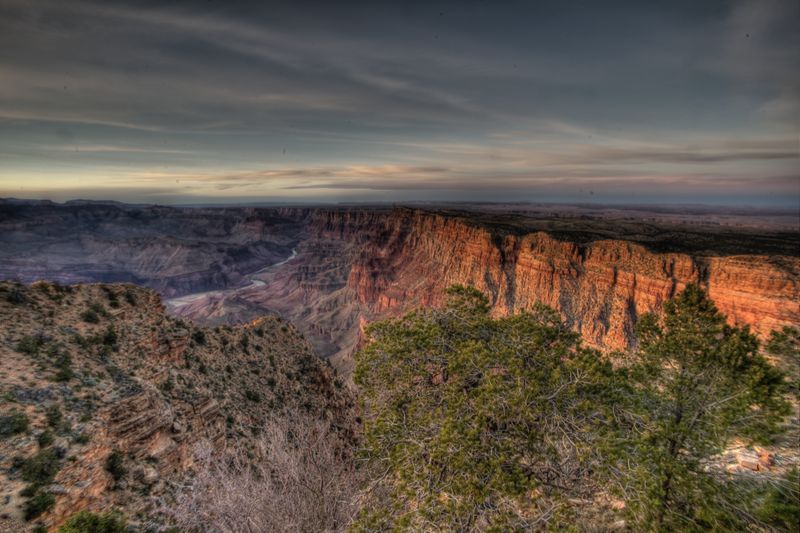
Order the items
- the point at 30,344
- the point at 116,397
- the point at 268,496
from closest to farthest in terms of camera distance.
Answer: the point at 268,496, the point at 116,397, the point at 30,344

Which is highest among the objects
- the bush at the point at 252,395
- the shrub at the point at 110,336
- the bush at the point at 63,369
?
the shrub at the point at 110,336

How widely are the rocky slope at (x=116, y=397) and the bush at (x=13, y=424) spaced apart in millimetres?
28

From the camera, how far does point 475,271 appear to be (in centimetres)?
6856

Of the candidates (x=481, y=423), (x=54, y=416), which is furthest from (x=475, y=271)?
(x=54, y=416)

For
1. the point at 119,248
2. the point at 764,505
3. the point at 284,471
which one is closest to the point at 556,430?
the point at 764,505

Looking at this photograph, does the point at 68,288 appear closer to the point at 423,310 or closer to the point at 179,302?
the point at 423,310

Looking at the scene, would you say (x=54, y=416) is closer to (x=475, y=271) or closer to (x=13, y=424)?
(x=13, y=424)

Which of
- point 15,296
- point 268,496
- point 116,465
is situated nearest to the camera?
point 268,496

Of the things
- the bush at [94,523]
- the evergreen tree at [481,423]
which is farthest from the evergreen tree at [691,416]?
the bush at [94,523]

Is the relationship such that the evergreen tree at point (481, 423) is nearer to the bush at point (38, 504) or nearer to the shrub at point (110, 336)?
the bush at point (38, 504)

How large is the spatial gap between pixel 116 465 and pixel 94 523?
3016 millimetres

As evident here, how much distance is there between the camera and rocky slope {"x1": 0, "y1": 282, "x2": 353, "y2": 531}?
1192 centimetres

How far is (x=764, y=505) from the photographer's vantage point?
19.0 ft

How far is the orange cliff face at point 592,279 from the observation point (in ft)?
113
